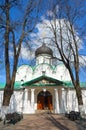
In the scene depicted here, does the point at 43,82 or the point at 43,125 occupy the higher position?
the point at 43,82

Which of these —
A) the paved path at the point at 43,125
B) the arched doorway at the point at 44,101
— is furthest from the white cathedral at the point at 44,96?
the paved path at the point at 43,125

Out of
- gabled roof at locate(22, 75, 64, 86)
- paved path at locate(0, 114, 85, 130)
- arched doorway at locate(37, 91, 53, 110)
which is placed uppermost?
gabled roof at locate(22, 75, 64, 86)

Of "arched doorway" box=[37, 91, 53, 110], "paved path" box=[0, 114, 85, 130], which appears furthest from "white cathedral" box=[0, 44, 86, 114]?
"paved path" box=[0, 114, 85, 130]

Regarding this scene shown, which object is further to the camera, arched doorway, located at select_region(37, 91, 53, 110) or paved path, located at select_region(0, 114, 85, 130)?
arched doorway, located at select_region(37, 91, 53, 110)

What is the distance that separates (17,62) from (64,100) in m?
10.9

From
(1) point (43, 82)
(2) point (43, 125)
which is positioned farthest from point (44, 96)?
(2) point (43, 125)

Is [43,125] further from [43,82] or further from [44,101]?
[44,101]

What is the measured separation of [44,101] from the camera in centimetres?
2450

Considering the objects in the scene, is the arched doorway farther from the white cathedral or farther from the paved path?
the paved path

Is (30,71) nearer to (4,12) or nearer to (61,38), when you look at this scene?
(61,38)

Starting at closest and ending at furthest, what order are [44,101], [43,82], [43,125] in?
[43,125] → [43,82] → [44,101]

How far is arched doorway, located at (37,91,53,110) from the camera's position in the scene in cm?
2414

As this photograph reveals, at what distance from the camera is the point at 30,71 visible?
27.4m

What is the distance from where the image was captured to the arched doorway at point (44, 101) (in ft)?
79.2
